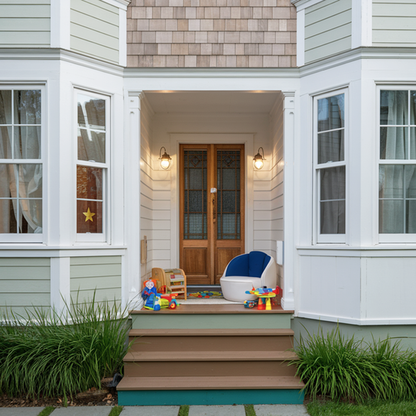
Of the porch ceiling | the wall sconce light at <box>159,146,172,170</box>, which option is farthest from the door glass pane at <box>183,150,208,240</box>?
the porch ceiling

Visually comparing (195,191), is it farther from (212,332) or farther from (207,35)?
(212,332)

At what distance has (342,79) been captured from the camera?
156 inches

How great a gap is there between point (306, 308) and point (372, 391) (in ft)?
3.15

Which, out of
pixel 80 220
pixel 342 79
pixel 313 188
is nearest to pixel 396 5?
pixel 342 79

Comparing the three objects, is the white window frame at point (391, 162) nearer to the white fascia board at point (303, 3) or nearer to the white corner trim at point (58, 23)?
the white fascia board at point (303, 3)

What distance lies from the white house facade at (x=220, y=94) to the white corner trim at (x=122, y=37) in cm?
1

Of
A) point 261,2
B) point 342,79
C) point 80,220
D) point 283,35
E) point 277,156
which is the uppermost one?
point 261,2

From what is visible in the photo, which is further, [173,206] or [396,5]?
[173,206]

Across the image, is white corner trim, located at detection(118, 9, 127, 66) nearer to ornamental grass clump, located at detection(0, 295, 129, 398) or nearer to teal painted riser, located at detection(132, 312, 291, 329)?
ornamental grass clump, located at detection(0, 295, 129, 398)

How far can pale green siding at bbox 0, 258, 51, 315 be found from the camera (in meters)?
3.81

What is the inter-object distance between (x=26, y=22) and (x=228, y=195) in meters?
3.39

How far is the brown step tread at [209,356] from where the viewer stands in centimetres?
361

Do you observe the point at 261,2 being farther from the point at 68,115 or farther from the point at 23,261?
the point at 23,261

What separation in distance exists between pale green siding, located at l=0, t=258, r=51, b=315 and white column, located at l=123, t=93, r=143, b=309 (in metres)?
0.81
